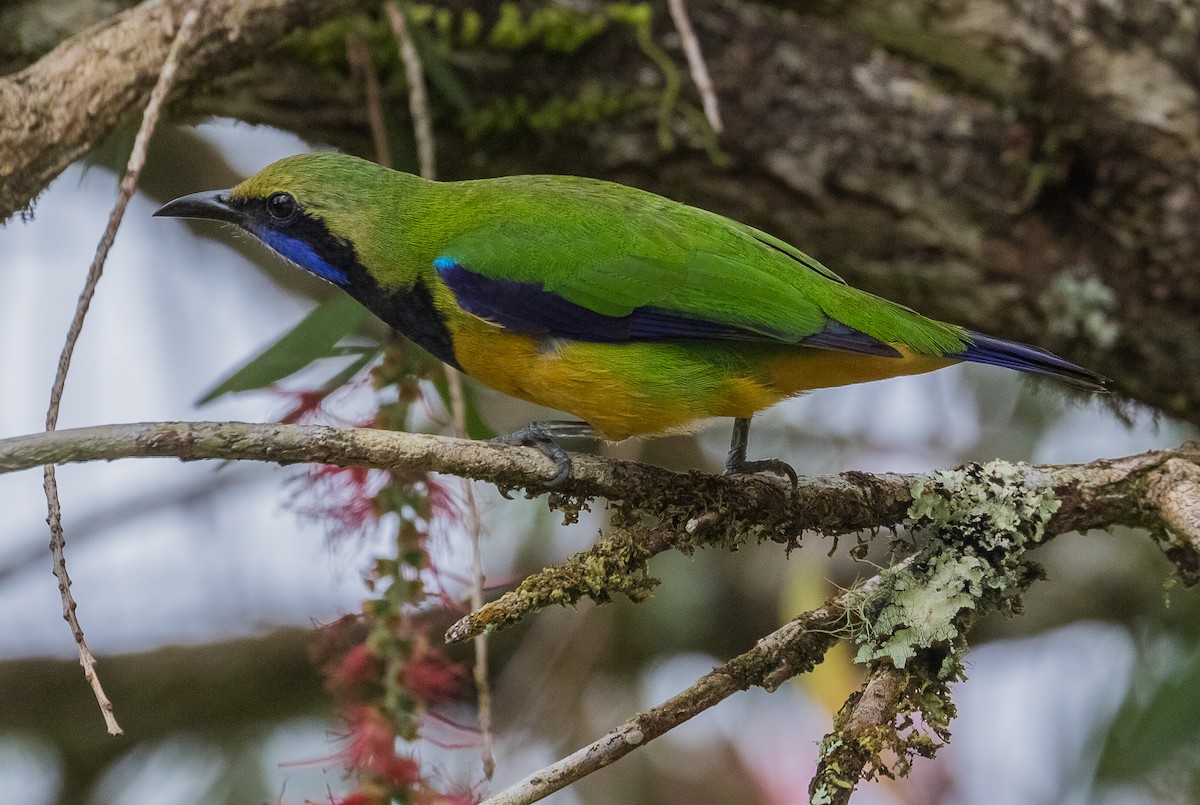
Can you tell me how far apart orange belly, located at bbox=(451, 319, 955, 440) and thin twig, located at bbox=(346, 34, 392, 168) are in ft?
4.09

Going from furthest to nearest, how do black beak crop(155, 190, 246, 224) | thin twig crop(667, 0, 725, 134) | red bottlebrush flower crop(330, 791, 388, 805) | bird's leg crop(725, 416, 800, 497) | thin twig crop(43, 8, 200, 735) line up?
black beak crop(155, 190, 246, 224)
thin twig crop(667, 0, 725, 134)
bird's leg crop(725, 416, 800, 497)
red bottlebrush flower crop(330, 791, 388, 805)
thin twig crop(43, 8, 200, 735)

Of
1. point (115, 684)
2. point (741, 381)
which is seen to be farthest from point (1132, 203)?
point (115, 684)

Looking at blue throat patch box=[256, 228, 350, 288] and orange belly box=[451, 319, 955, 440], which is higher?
blue throat patch box=[256, 228, 350, 288]

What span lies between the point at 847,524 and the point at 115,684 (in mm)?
3793

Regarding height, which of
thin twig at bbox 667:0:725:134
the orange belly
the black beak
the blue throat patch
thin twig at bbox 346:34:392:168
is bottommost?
the orange belly

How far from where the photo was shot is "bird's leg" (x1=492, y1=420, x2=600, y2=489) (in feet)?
9.62

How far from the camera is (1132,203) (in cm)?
454

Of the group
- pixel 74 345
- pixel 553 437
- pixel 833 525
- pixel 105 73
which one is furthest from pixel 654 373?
pixel 105 73

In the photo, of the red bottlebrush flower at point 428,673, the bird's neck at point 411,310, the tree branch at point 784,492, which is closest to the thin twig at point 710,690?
the tree branch at point 784,492

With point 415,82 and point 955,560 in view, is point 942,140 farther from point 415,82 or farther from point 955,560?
point 955,560

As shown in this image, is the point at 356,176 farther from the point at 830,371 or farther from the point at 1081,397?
the point at 1081,397

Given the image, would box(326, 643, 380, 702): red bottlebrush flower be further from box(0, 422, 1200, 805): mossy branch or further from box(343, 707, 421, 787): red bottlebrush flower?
box(0, 422, 1200, 805): mossy branch

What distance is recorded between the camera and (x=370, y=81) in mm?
4578

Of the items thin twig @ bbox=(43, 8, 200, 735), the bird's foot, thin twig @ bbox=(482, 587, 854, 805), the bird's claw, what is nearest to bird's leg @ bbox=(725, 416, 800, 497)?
the bird's foot
